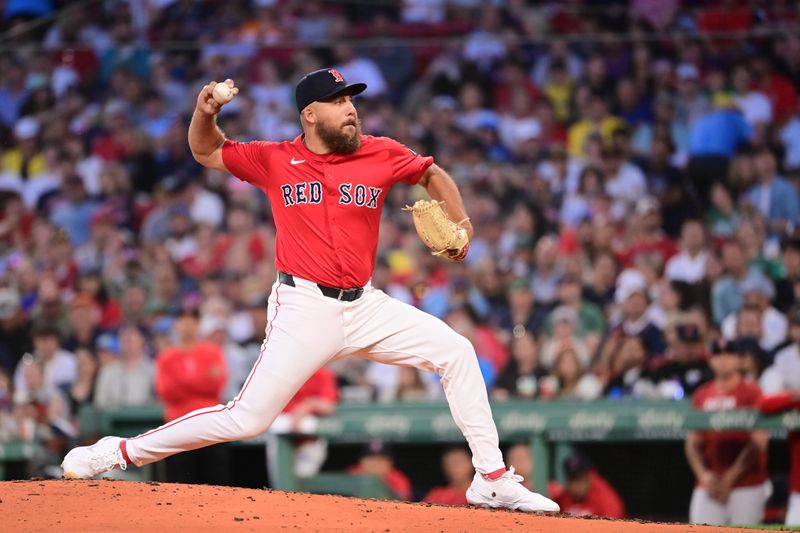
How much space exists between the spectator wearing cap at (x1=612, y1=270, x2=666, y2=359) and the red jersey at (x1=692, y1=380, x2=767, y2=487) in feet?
4.04

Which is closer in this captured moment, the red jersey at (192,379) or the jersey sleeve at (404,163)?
the jersey sleeve at (404,163)

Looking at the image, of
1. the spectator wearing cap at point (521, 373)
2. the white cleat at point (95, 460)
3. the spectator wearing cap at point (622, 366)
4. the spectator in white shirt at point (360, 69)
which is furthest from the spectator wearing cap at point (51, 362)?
the white cleat at point (95, 460)

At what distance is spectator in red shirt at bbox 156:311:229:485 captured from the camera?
7.40 m

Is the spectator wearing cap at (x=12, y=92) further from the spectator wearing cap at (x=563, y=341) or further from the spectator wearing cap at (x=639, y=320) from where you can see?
→ the spectator wearing cap at (x=639, y=320)

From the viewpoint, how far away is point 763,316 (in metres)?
8.55

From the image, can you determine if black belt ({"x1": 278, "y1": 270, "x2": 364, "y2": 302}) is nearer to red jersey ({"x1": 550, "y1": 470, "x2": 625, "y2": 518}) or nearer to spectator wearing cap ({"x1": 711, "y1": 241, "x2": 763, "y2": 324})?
red jersey ({"x1": 550, "y1": 470, "x2": 625, "y2": 518})

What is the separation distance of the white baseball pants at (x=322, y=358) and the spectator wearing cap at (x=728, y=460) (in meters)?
2.59

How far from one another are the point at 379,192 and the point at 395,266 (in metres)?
5.28

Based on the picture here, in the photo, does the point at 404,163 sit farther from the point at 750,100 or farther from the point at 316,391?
the point at 750,100

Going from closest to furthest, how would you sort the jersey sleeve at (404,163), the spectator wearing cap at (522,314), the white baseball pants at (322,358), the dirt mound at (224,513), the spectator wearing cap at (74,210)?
1. the dirt mound at (224,513)
2. the white baseball pants at (322,358)
3. the jersey sleeve at (404,163)
4. the spectator wearing cap at (522,314)
5. the spectator wearing cap at (74,210)

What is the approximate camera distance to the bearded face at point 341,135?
16.3 feet

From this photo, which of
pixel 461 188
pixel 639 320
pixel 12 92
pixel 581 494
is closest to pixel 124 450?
pixel 581 494

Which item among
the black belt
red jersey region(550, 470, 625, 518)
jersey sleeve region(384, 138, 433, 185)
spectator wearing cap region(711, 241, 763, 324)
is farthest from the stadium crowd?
jersey sleeve region(384, 138, 433, 185)

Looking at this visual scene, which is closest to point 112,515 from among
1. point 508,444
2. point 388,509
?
point 388,509
